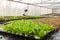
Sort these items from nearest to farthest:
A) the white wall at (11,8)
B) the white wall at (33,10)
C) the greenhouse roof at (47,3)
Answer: the white wall at (11,8)
the white wall at (33,10)
the greenhouse roof at (47,3)

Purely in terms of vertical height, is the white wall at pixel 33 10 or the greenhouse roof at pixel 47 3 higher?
the greenhouse roof at pixel 47 3

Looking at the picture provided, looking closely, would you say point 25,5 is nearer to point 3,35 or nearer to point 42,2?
point 42,2

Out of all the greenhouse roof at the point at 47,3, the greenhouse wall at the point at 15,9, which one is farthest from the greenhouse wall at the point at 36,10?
the greenhouse roof at the point at 47,3

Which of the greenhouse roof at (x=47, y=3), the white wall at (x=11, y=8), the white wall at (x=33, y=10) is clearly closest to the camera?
the white wall at (x=11, y=8)

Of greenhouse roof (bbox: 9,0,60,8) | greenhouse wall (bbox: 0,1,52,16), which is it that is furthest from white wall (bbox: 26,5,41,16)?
greenhouse roof (bbox: 9,0,60,8)

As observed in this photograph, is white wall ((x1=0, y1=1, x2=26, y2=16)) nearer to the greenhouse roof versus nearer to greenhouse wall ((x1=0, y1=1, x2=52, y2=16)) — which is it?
greenhouse wall ((x1=0, y1=1, x2=52, y2=16))

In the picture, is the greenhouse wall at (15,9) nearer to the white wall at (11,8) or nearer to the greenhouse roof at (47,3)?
the white wall at (11,8)

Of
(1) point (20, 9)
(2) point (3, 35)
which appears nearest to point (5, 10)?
(1) point (20, 9)

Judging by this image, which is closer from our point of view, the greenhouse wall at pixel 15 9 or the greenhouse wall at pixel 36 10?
the greenhouse wall at pixel 15 9

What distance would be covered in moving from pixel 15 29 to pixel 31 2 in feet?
42.5

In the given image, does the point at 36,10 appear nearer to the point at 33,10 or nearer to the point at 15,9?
the point at 33,10

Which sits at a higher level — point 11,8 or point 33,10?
point 11,8

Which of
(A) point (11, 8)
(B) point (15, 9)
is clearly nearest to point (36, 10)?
(B) point (15, 9)

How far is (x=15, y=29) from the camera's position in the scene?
4.50 metres
